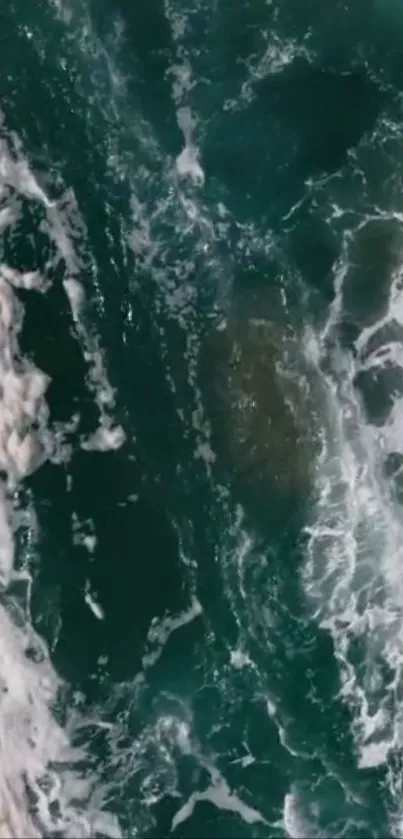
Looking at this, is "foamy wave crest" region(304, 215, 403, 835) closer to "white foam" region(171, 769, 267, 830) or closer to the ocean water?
the ocean water

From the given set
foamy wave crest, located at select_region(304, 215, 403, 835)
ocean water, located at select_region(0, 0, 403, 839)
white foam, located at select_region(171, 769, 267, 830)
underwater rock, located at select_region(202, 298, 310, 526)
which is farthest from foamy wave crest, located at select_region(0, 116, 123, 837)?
foamy wave crest, located at select_region(304, 215, 403, 835)

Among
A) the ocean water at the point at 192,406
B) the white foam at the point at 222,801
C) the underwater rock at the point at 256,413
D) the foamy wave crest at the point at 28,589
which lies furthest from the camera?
the white foam at the point at 222,801

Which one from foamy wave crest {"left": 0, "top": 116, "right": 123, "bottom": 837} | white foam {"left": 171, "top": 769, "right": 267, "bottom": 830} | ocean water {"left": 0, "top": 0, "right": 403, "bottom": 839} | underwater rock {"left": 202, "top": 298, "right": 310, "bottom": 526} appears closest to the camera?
foamy wave crest {"left": 0, "top": 116, "right": 123, "bottom": 837}

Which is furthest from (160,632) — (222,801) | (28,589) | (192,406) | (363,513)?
(363,513)

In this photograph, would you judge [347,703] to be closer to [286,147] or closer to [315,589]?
[315,589]

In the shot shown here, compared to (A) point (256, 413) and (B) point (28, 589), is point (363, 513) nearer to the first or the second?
(A) point (256, 413)

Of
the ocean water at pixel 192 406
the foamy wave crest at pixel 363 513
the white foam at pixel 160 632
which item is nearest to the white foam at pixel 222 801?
the ocean water at pixel 192 406

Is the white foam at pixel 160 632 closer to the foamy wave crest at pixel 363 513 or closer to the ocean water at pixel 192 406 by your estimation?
the ocean water at pixel 192 406
